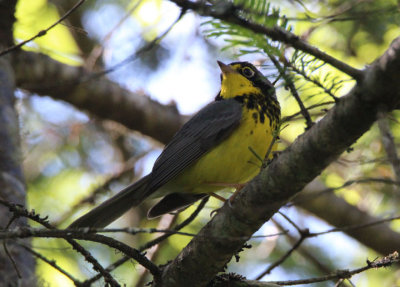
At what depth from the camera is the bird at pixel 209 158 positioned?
466cm

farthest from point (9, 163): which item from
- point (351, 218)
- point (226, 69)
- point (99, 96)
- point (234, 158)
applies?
point (351, 218)

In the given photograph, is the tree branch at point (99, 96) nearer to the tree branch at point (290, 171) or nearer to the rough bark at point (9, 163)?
the rough bark at point (9, 163)

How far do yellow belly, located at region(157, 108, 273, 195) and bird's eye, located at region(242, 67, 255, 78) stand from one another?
0.70 meters

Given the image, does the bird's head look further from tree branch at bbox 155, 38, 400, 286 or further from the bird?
tree branch at bbox 155, 38, 400, 286

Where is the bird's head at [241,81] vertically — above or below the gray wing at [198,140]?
above

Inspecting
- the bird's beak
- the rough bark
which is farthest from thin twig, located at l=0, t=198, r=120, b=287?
the bird's beak

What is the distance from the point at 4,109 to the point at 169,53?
2.89 m

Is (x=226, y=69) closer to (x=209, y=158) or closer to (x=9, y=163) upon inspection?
(x=209, y=158)

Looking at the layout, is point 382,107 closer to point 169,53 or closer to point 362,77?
point 362,77

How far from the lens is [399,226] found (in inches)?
294

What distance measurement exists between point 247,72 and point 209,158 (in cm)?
119

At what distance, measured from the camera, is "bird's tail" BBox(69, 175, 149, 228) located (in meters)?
4.62

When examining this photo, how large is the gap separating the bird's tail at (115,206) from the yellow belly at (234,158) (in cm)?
49

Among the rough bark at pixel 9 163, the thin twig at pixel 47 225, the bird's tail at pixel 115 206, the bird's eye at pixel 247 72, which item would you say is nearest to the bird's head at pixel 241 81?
the bird's eye at pixel 247 72
